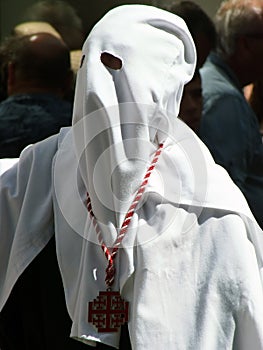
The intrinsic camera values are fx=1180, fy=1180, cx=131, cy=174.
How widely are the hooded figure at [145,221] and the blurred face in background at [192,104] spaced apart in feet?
5.99

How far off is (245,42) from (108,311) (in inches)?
121

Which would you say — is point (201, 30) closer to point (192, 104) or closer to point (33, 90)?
point (192, 104)

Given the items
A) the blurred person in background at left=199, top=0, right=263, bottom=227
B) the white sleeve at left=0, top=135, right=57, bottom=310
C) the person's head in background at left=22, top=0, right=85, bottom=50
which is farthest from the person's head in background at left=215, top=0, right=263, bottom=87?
the white sleeve at left=0, top=135, right=57, bottom=310

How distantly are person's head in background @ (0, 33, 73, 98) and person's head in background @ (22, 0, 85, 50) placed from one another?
1.36 metres

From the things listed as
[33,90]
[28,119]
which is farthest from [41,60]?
[28,119]

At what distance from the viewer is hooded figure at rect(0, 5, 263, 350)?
3.47 meters

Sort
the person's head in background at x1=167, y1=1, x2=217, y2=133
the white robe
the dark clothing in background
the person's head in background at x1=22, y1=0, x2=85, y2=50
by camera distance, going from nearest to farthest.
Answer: the white robe < the dark clothing in background < the person's head in background at x1=167, y1=1, x2=217, y2=133 < the person's head in background at x1=22, y1=0, x2=85, y2=50

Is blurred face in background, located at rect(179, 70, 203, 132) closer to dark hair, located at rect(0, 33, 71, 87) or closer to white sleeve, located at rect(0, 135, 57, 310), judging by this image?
dark hair, located at rect(0, 33, 71, 87)

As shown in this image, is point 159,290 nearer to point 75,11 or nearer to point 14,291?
point 14,291

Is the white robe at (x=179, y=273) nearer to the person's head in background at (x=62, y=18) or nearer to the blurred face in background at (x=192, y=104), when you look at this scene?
the blurred face in background at (x=192, y=104)

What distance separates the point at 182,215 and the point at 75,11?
448 cm

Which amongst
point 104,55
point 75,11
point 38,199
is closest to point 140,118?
point 104,55

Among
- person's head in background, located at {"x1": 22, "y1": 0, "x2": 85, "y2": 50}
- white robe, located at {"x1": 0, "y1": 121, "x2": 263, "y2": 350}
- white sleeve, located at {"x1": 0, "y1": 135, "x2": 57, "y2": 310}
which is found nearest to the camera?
white robe, located at {"x1": 0, "y1": 121, "x2": 263, "y2": 350}

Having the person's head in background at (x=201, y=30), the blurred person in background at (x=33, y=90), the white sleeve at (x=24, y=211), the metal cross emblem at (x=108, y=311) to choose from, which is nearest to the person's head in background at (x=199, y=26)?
the person's head in background at (x=201, y=30)
